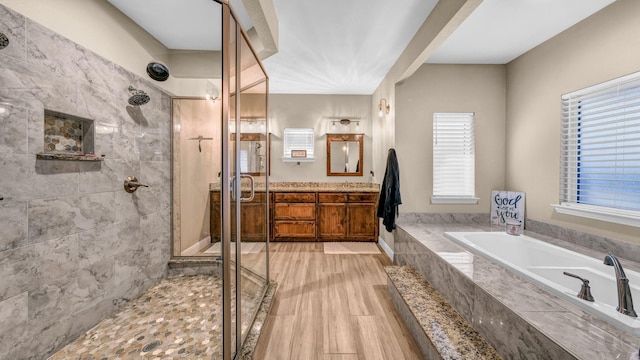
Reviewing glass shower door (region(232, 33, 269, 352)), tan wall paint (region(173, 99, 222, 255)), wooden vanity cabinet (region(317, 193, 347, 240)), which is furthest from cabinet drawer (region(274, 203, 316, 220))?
tan wall paint (region(173, 99, 222, 255))

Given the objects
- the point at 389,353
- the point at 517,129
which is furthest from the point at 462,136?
the point at 389,353

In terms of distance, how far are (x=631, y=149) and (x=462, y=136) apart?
54.2 inches

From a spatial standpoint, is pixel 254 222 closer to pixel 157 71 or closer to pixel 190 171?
pixel 190 171

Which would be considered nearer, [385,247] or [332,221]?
[385,247]

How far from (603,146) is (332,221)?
301cm

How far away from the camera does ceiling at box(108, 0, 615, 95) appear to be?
190cm

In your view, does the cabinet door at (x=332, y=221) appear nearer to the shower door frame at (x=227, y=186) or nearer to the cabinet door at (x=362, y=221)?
the cabinet door at (x=362, y=221)

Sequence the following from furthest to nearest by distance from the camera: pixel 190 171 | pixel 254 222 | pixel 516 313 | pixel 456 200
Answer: pixel 456 200 < pixel 190 171 < pixel 254 222 < pixel 516 313

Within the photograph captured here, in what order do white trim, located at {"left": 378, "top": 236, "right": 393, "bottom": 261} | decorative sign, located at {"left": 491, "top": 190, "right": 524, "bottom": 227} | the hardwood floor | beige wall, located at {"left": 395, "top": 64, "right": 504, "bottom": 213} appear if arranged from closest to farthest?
1. the hardwood floor
2. decorative sign, located at {"left": 491, "top": 190, "right": 524, "bottom": 227}
3. beige wall, located at {"left": 395, "top": 64, "right": 504, "bottom": 213}
4. white trim, located at {"left": 378, "top": 236, "right": 393, "bottom": 261}

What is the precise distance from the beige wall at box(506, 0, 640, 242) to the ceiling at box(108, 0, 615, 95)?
13cm

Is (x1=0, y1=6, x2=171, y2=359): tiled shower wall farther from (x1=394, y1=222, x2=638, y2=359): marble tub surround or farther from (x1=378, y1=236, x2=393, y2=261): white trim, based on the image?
(x1=378, y1=236, x2=393, y2=261): white trim

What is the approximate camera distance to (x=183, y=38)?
6.84 ft

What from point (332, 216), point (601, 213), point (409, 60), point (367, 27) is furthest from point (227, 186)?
point (601, 213)

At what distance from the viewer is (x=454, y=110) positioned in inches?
118
